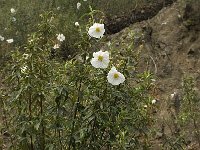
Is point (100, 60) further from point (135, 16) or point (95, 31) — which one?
point (135, 16)

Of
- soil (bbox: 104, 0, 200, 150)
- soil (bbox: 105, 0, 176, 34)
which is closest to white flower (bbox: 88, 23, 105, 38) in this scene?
soil (bbox: 104, 0, 200, 150)

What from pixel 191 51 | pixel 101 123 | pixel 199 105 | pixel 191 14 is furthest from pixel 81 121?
pixel 191 14

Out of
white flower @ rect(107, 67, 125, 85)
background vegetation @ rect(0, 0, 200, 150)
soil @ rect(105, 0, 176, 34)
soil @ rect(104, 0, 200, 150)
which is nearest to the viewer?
white flower @ rect(107, 67, 125, 85)

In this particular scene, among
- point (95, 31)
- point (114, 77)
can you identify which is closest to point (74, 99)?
point (114, 77)

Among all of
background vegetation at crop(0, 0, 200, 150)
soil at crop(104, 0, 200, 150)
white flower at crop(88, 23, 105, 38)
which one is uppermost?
soil at crop(104, 0, 200, 150)

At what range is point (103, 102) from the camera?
4059mm

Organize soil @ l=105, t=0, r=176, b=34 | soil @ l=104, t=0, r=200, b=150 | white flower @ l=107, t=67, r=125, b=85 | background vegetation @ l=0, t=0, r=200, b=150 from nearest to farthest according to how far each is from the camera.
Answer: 1. white flower @ l=107, t=67, r=125, b=85
2. background vegetation @ l=0, t=0, r=200, b=150
3. soil @ l=104, t=0, r=200, b=150
4. soil @ l=105, t=0, r=176, b=34

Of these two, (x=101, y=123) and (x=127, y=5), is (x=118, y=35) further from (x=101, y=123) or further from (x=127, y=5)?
(x=101, y=123)

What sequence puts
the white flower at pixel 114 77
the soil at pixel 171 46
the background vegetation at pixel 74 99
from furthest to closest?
the soil at pixel 171 46 < the background vegetation at pixel 74 99 < the white flower at pixel 114 77

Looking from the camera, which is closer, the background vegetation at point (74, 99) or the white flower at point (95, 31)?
the white flower at point (95, 31)

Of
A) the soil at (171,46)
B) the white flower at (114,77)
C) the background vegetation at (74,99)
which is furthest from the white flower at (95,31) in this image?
the soil at (171,46)

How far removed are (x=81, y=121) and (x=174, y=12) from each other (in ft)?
13.7

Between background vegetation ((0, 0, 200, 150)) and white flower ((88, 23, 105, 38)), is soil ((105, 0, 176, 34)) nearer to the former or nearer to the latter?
background vegetation ((0, 0, 200, 150))

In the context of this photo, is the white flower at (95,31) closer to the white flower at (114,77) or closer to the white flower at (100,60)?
the white flower at (100,60)
